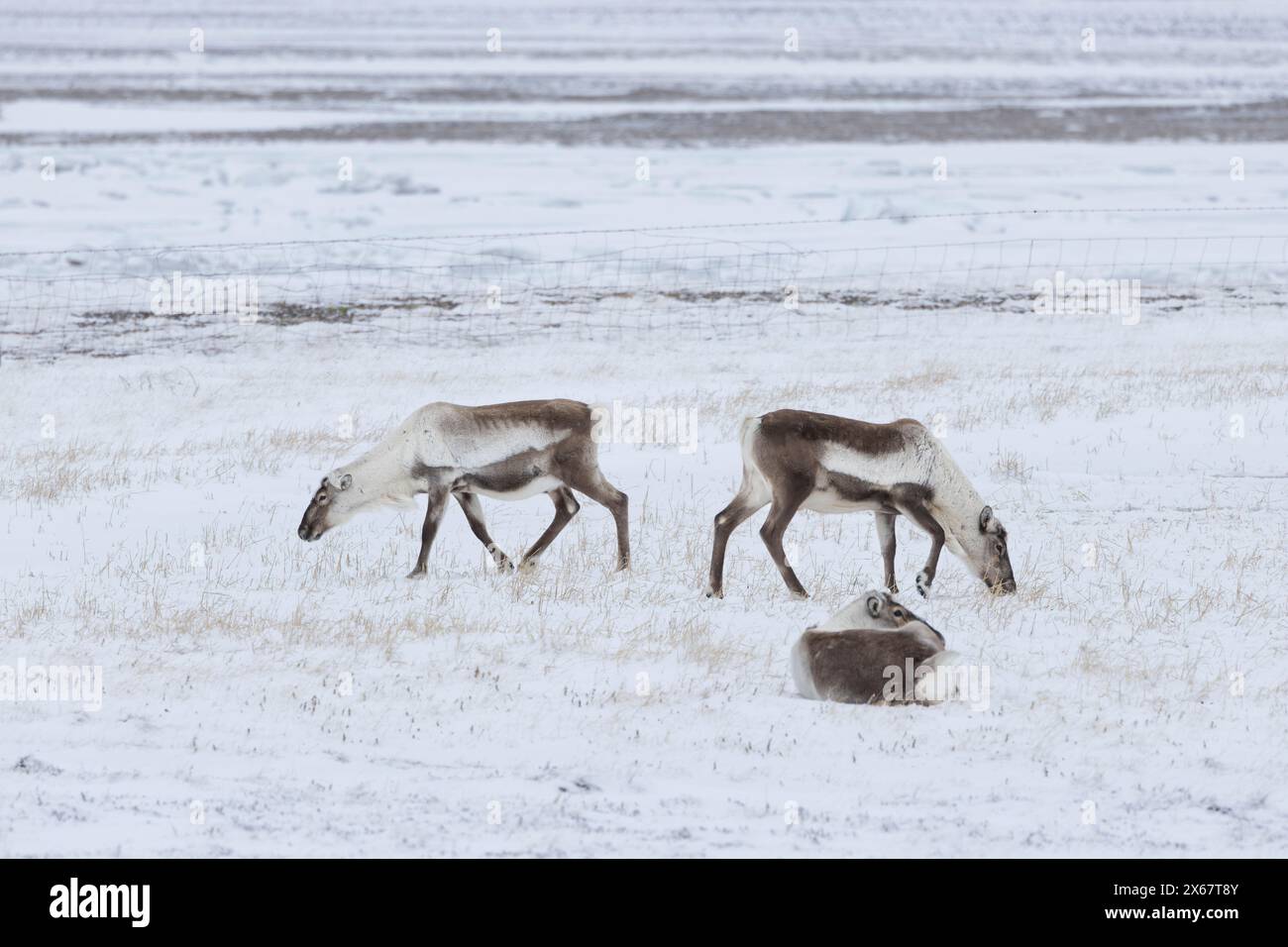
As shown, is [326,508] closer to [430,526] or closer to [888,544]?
[430,526]

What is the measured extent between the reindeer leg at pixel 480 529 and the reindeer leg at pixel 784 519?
66.9 inches

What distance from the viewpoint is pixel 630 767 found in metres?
6.75

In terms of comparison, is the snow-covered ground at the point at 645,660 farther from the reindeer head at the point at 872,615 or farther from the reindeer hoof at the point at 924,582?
the reindeer head at the point at 872,615

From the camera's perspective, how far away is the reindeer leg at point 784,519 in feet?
30.6

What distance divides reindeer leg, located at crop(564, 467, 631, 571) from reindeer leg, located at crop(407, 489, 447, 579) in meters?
0.78

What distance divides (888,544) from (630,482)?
11.0ft

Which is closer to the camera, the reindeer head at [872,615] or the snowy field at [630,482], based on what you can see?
the snowy field at [630,482]

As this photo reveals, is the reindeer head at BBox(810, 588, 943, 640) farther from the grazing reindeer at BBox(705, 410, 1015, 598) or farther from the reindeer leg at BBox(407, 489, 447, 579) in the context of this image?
the reindeer leg at BBox(407, 489, 447, 579)

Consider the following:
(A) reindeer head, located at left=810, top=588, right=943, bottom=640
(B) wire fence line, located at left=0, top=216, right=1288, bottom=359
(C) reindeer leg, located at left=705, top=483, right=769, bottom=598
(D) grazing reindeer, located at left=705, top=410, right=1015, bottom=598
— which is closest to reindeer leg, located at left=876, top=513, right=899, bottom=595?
(D) grazing reindeer, located at left=705, top=410, right=1015, bottom=598

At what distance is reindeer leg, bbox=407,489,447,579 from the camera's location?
1004cm

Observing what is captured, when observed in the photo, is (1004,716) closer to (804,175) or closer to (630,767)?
(630,767)

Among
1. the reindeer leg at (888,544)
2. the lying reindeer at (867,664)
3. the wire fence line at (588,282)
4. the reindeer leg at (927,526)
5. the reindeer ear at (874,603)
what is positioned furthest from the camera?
the wire fence line at (588,282)

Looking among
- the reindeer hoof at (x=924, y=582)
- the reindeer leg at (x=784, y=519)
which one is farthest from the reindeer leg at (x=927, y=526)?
the reindeer leg at (x=784, y=519)

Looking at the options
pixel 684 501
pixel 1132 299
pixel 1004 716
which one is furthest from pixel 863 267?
pixel 1004 716
